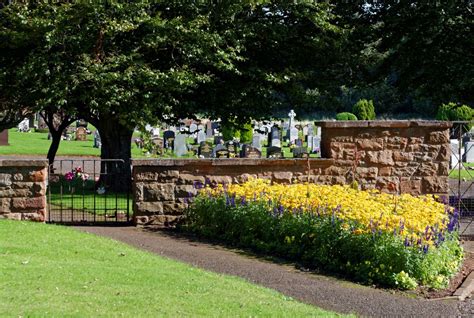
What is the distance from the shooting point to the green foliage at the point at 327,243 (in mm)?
8773

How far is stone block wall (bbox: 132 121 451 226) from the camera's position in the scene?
12.5 m

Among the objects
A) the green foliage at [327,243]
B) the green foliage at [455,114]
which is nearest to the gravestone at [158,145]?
the green foliage at [455,114]

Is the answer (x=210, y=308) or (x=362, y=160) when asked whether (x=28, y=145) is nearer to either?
(x=362, y=160)

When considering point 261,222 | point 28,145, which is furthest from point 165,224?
point 28,145

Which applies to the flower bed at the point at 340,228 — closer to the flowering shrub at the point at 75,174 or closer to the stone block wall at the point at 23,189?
the stone block wall at the point at 23,189

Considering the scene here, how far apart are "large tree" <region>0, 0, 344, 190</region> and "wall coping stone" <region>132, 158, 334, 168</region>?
107 inches

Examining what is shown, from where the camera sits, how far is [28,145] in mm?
35938

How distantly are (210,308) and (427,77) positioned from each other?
44.5ft

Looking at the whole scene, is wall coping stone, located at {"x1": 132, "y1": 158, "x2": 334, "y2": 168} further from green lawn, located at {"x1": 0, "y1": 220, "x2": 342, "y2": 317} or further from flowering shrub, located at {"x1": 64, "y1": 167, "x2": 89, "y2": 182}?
flowering shrub, located at {"x1": 64, "y1": 167, "x2": 89, "y2": 182}

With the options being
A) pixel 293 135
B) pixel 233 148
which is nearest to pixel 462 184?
pixel 233 148

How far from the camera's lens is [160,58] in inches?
695

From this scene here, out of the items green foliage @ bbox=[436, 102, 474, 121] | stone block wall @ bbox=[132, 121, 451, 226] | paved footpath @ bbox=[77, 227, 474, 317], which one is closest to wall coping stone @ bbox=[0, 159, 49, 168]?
stone block wall @ bbox=[132, 121, 451, 226]

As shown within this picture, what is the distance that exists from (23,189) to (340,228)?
17.4ft

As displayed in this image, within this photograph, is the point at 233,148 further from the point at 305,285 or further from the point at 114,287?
the point at 114,287
